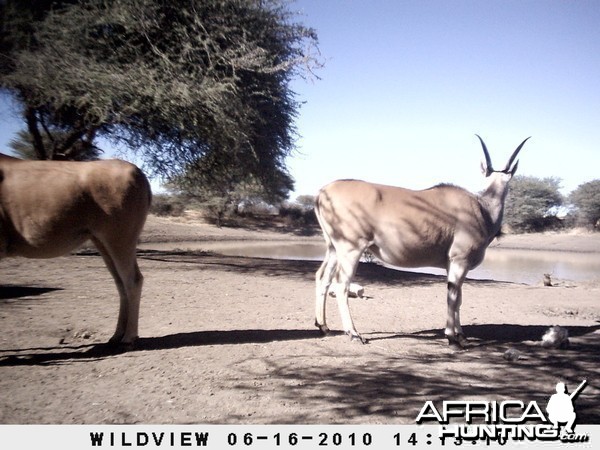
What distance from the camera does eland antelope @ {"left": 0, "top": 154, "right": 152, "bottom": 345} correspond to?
411 centimetres

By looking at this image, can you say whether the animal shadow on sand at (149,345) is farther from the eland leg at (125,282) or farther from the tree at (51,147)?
the tree at (51,147)

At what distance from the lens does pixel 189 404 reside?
3266mm

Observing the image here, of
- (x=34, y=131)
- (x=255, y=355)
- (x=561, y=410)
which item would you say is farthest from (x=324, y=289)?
(x=34, y=131)

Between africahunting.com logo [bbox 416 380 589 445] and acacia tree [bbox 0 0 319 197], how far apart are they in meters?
8.39

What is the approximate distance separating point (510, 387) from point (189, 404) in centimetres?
283

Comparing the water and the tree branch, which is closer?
the tree branch

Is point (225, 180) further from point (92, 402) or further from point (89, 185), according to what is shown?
point (92, 402)

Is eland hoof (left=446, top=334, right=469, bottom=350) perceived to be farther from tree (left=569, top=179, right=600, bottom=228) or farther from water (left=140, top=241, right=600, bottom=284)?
tree (left=569, top=179, right=600, bottom=228)

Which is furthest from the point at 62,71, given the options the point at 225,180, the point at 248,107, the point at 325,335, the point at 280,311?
the point at 325,335

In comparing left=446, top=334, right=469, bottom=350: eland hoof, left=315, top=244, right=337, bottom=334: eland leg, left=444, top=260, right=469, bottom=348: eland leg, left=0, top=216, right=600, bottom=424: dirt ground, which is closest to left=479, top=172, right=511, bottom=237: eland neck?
left=444, top=260, right=469, bottom=348: eland leg

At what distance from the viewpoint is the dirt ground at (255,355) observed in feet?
10.7

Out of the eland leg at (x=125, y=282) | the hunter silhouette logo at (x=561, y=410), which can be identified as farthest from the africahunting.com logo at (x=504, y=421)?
the eland leg at (x=125, y=282)

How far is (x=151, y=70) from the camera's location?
984 cm

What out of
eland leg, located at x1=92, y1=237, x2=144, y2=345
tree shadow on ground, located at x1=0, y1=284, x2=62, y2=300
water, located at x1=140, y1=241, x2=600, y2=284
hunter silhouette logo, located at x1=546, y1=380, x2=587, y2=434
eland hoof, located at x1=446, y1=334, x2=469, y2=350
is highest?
eland leg, located at x1=92, y1=237, x2=144, y2=345
